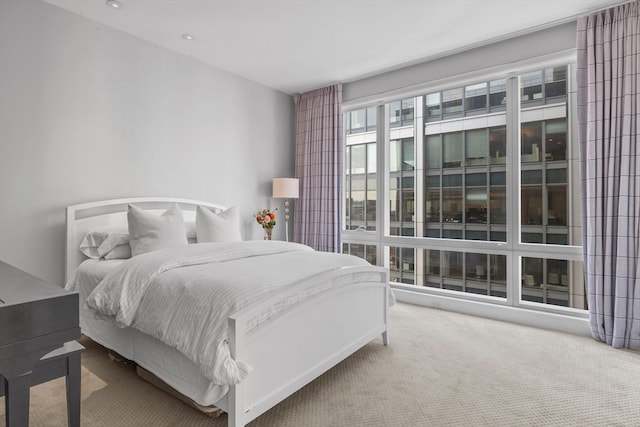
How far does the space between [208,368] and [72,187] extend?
2.29 metres

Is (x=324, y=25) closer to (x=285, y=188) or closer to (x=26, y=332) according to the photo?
(x=285, y=188)

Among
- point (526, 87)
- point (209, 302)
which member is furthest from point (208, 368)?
point (526, 87)

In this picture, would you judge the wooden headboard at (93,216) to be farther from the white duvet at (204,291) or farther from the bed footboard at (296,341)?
the bed footboard at (296,341)

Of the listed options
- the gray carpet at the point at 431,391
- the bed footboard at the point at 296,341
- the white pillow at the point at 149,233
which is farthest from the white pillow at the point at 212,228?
the bed footboard at the point at 296,341

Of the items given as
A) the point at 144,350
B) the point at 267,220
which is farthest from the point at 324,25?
the point at 144,350

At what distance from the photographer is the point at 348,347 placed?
220 centimetres

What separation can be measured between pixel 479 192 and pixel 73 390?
11.8 ft

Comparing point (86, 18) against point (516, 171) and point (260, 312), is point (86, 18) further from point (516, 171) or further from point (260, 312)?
point (516, 171)

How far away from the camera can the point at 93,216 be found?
2.91m

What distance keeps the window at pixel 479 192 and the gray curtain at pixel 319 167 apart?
1.02 ft

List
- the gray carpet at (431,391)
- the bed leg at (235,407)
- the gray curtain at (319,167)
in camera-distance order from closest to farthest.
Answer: the bed leg at (235,407), the gray carpet at (431,391), the gray curtain at (319,167)

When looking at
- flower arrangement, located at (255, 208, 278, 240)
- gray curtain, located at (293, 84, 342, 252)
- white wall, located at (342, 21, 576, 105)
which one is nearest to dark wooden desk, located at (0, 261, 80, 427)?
flower arrangement, located at (255, 208, 278, 240)

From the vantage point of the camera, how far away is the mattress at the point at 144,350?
1.55 m

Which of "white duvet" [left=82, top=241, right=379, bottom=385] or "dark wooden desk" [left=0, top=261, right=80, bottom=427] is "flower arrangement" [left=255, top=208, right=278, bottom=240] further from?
"dark wooden desk" [left=0, top=261, right=80, bottom=427]
